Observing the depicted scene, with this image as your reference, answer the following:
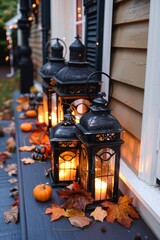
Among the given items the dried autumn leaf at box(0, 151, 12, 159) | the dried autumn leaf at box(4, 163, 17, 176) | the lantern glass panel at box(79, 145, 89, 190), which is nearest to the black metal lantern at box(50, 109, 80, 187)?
the lantern glass panel at box(79, 145, 89, 190)

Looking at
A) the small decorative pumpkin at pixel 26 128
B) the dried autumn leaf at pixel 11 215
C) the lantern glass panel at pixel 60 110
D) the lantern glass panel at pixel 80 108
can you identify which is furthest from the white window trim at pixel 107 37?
the small decorative pumpkin at pixel 26 128

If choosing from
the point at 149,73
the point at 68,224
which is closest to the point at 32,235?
the point at 68,224

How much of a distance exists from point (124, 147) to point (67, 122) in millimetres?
488

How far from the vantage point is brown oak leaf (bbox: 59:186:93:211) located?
6.18 ft

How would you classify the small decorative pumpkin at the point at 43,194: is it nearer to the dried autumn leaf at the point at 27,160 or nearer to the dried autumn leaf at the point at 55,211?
the dried autumn leaf at the point at 55,211

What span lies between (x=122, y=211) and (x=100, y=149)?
0.43m

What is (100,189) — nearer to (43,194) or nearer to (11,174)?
(43,194)

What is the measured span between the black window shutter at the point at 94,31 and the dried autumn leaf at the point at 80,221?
1.22 m

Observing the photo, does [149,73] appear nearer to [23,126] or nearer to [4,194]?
[4,194]

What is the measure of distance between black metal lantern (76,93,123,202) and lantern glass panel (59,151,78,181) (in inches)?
7.5

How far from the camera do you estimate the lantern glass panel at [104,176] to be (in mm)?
1893

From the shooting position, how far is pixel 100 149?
5.99 feet

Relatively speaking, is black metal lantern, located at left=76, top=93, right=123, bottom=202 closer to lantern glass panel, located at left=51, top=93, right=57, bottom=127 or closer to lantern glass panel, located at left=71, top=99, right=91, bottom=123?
lantern glass panel, located at left=71, top=99, right=91, bottom=123

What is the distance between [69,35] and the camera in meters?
3.98
